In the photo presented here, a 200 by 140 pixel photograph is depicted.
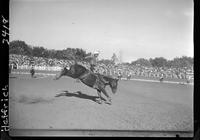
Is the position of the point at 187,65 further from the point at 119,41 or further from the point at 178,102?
the point at 119,41

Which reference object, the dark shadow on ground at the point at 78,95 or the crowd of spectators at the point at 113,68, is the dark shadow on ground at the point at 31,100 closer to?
the dark shadow on ground at the point at 78,95

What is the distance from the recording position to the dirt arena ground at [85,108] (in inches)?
187

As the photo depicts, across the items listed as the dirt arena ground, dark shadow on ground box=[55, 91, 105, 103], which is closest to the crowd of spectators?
the dirt arena ground

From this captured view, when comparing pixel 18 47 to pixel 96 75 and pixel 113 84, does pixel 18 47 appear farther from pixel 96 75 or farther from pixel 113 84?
pixel 113 84

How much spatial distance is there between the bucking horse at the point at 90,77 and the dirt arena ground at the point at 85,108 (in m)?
0.08

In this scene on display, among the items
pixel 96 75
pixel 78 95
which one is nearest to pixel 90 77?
pixel 96 75

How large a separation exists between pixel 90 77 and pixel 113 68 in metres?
0.46

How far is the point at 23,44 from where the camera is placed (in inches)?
186

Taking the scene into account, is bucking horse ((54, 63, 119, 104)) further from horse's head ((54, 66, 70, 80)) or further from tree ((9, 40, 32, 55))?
tree ((9, 40, 32, 55))

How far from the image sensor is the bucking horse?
4891mm

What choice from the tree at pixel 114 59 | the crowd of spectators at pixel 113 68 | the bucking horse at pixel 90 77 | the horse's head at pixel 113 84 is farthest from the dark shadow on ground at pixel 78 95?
the tree at pixel 114 59

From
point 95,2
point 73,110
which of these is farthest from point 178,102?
point 95,2

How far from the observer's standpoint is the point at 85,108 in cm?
480

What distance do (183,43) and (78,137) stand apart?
97.0 inches
